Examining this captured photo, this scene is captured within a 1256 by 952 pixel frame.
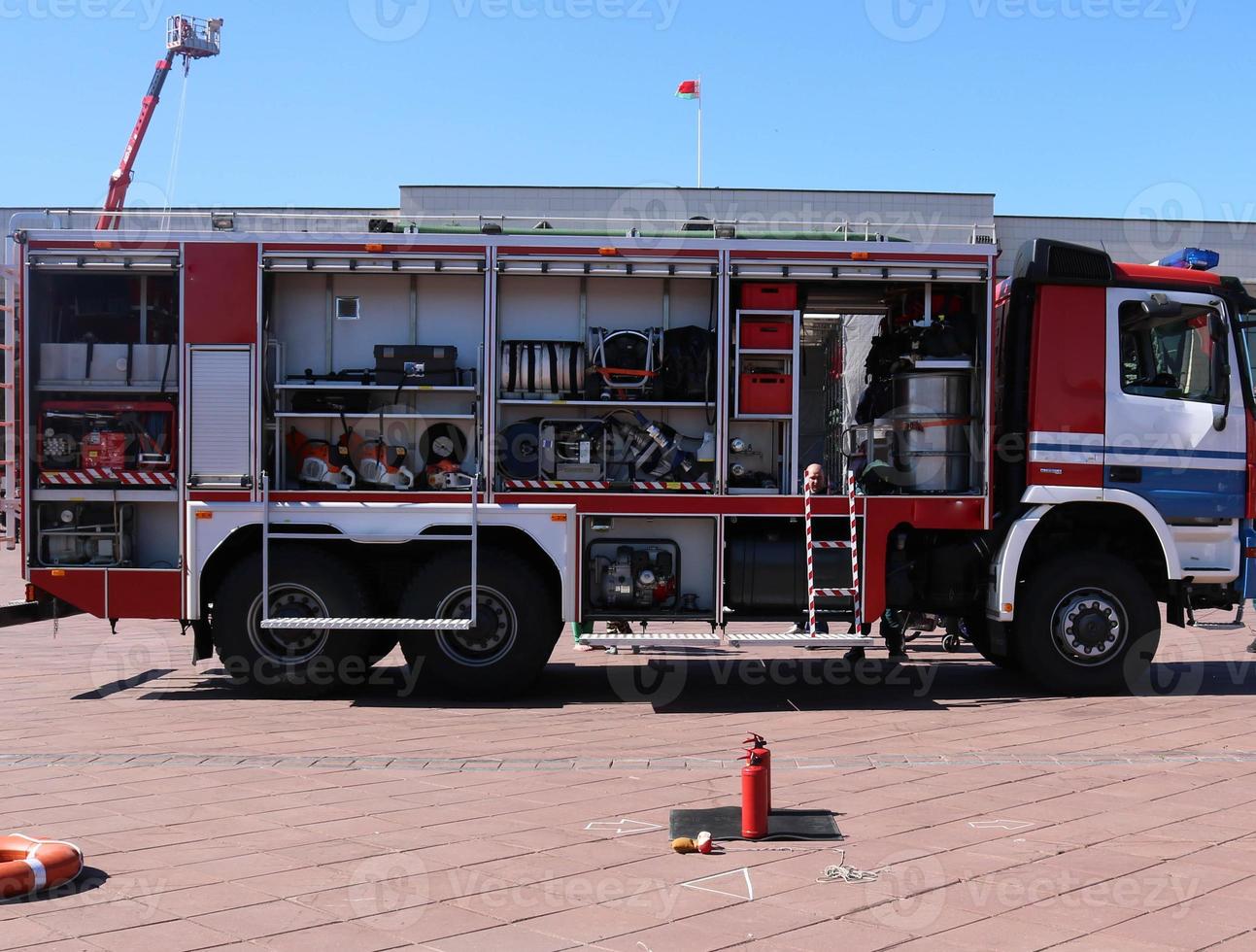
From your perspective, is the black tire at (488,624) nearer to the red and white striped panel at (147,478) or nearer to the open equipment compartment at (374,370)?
the open equipment compartment at (374,370)

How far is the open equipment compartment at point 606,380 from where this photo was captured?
34.2 feet

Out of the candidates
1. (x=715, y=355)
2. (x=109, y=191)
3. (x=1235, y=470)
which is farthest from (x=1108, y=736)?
(x=109, y=191)

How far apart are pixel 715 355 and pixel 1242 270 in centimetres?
2770

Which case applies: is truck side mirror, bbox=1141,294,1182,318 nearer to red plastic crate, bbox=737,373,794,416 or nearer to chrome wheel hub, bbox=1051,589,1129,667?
chrome wheel hub, bbox=1051,589,1129,667

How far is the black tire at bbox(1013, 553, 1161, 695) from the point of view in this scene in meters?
10.5

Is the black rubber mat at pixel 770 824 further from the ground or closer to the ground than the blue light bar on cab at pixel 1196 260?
closer to the ground

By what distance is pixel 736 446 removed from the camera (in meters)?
10.5

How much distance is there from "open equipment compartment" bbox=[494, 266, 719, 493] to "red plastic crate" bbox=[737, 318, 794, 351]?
0.28 metres

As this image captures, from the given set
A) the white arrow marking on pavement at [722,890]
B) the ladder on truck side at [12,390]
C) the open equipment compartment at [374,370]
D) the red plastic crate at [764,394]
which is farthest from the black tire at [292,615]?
the white arrow marking on pavement at [722,890]

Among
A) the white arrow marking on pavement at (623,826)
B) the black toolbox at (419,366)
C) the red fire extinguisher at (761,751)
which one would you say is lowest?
the white arrow marking on pavement at (623,826)

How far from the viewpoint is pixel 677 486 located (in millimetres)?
10406

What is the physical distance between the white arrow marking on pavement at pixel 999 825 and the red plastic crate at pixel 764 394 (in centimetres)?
454

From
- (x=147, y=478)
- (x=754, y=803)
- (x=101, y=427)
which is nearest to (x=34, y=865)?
(x=754, y=803)

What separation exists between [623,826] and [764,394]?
4811 millimetres
